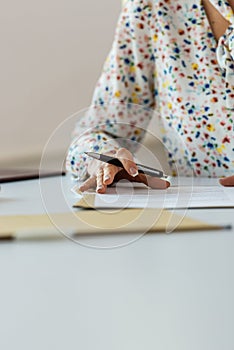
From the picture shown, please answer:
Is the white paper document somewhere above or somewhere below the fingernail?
below

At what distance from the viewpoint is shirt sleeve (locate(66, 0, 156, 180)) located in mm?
1562

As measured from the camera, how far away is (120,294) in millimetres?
606

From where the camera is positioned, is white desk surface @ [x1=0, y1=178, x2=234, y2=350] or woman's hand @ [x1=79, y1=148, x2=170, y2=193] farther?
woman's hand @ [x1=79, y1=148, x2=170, y2=193]

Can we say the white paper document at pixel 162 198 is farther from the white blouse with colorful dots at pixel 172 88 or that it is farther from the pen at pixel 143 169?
the white blouse with colorful dots at pixel 172 88

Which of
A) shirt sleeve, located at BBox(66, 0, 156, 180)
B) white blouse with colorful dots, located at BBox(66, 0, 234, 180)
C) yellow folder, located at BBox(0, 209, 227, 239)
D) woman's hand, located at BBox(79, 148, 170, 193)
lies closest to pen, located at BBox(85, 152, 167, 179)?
woman's hand, located at BBox(79, 148, 170, 193)

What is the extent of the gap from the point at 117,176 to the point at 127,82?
590mm

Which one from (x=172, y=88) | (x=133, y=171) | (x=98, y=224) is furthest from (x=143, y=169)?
(x=172, y=88)

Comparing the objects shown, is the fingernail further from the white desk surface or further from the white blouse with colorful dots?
the white blouse with colorful dots

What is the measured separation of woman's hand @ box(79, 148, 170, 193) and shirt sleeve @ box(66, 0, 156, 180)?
423 mm

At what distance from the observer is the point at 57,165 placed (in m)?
1.46

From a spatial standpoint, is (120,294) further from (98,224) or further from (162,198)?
(162,198)

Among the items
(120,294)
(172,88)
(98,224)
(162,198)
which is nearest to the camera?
(120,294)

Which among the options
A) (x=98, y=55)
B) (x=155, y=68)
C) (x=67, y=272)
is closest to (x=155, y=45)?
(x=155, y=68)

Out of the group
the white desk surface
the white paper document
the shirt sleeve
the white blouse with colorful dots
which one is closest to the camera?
the white desk surface
